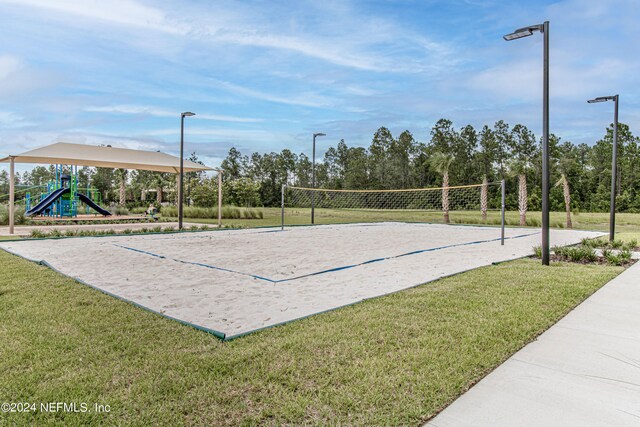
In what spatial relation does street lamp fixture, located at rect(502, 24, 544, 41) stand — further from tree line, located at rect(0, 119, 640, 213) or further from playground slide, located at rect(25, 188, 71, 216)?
playground slide, located at rect(25, 188, 71, 216)

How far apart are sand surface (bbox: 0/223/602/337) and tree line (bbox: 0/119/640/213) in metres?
17.7

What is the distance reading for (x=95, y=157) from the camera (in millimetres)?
15320

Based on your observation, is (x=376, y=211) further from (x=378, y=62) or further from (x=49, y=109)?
(x=49, y=109)

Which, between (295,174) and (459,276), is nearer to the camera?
(459,276)

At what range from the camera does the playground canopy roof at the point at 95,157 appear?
1380 cm

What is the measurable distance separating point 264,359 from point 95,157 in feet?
51.3

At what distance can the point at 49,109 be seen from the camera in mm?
14828

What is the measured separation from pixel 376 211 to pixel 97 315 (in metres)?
23.9

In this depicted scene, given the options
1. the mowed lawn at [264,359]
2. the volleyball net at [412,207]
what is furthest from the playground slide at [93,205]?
the mowed lawn at [264,359]

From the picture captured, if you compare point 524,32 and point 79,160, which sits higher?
point 524,32

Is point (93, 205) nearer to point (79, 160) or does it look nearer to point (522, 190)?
point (79, 160)

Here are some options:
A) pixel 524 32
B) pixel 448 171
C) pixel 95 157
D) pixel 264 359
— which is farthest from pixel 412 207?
pixel 264 359

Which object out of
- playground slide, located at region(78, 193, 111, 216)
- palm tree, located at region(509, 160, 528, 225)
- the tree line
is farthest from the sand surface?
the tree line

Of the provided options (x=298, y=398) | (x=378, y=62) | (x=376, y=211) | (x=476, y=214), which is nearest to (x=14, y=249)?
(x=298, y=398)
